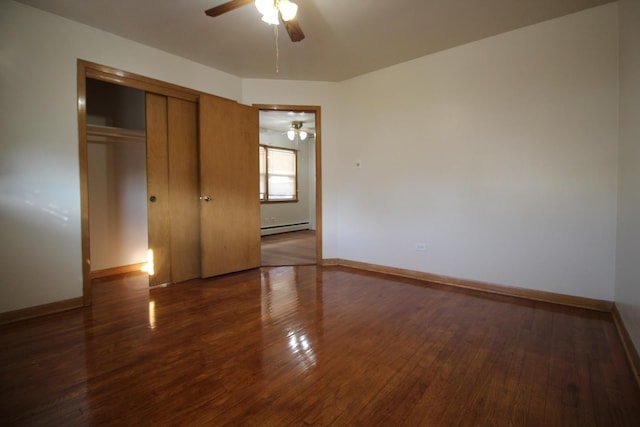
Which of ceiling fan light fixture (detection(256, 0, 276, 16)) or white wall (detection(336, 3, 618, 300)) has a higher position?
ceiling fan light fixture (detection(256, 0, 276, 16))

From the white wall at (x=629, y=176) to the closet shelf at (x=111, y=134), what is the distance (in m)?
5.06

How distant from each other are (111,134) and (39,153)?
1.41m

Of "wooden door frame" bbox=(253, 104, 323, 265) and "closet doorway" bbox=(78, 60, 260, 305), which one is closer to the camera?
"closet doorway" bbox=(78, 60, 260, 305)

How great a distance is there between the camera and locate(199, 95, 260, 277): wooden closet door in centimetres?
371

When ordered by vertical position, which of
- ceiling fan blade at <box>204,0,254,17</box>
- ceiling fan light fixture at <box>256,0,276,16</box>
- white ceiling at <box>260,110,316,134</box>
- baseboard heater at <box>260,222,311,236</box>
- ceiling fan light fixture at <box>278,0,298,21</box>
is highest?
white ceiling at <box>260,110,316,134</box>

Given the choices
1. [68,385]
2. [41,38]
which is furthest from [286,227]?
[68,385]

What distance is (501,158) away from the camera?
10.2 feet

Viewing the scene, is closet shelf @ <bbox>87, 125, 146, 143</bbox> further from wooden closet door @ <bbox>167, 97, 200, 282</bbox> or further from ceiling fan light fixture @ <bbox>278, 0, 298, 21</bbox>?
ceiling fan light fixture @ <bbox>278, 0, 298, 21</bbox>

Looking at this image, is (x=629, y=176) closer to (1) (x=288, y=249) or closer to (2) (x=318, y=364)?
(2) (x=318, y=364)

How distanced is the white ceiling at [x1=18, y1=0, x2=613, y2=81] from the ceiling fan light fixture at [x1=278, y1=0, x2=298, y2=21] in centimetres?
56

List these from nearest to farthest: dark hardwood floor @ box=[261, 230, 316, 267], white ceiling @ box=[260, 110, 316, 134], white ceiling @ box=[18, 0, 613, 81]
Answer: white ceiling @ box=[18, 0, 613, 81]
dark hardwood floor @ box=[261, 230, 316, 267]
white ceiling @ box=[260, 110, 316, 134]

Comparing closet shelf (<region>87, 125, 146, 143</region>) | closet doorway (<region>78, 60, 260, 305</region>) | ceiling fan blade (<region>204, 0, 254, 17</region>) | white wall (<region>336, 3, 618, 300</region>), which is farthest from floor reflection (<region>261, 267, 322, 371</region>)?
closet shelf (<region>87, 125, 146, 143</region>)

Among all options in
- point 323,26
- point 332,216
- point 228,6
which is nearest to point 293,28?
point 228,6

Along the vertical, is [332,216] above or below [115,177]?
below
